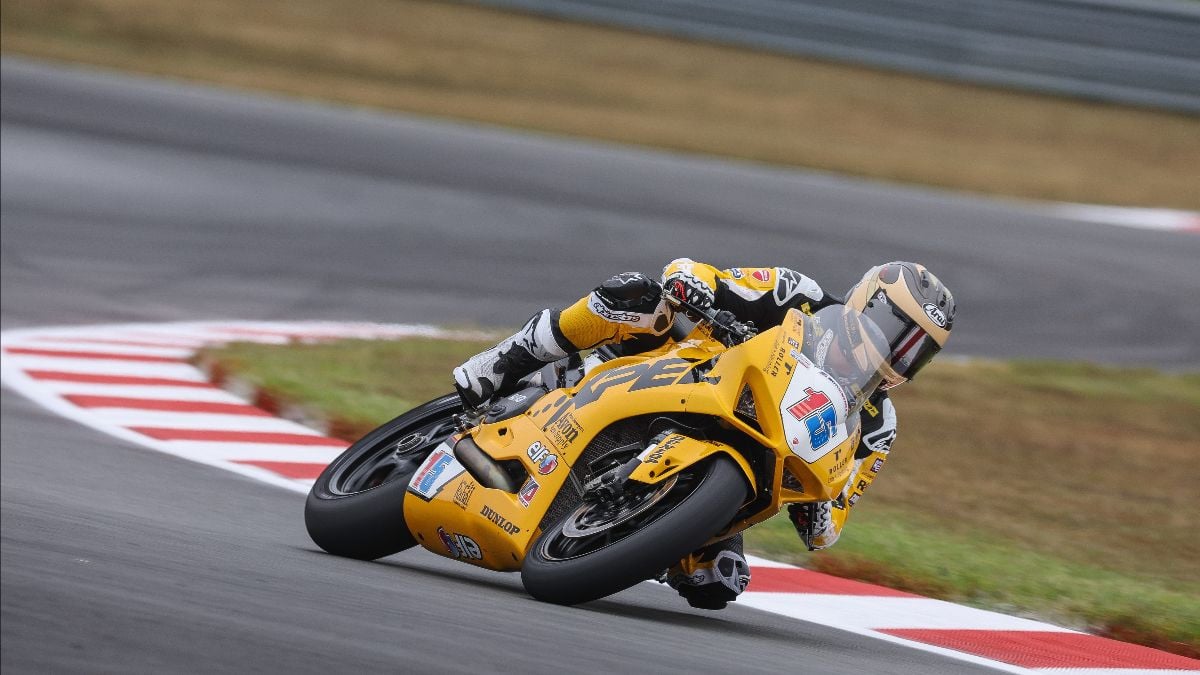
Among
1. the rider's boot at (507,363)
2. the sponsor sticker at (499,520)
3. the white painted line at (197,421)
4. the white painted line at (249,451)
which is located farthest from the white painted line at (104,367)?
the sponsor sticker at (499,520)

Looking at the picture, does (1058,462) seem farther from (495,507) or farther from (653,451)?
(653,451)

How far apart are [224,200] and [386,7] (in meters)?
10.8

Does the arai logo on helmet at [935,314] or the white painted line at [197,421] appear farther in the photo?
the white painted line at [197,421]

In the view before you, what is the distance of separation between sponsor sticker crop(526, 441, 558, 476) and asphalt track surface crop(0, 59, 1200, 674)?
1.44 feet

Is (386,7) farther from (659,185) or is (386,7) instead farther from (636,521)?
(636,521)

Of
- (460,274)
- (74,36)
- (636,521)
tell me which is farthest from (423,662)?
(74,36)

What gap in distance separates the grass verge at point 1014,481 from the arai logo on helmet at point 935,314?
1.81 m

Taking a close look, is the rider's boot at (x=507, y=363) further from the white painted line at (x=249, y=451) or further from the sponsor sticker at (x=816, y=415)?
the white painted line at (x=249, y=451)

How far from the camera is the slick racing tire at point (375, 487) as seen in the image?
5859 mm

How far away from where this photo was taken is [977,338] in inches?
560

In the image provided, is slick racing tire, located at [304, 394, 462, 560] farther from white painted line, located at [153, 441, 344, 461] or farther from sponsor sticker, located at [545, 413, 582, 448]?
white painted line, located at [153, 441, 344, 461]

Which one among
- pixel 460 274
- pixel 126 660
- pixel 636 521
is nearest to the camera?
pixel 126 660

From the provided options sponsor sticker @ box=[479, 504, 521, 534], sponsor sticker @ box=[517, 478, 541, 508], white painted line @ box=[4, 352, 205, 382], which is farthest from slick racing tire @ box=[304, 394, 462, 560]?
white painted line @ box=[4, 352, 205, 382]

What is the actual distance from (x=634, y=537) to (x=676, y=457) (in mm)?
304
